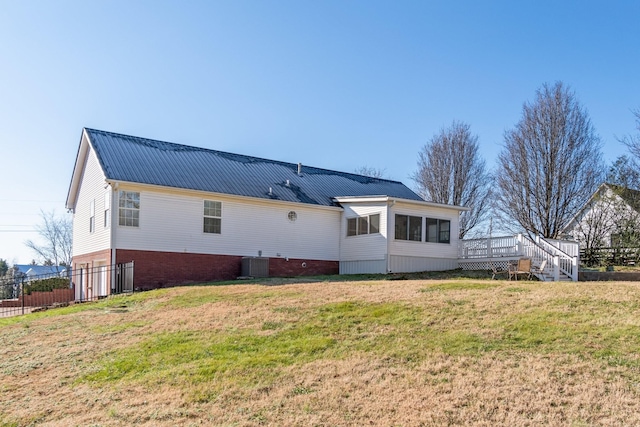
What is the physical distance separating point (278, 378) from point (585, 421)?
390cm

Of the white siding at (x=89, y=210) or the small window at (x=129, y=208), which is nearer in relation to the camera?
the small window at (x=129, y=208)

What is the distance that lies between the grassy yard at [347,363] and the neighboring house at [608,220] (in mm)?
14404

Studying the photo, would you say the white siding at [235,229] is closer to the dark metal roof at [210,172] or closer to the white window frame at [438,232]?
the dark metal roof at [210,172]

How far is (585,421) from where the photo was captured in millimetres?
5648

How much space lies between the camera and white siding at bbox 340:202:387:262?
2186 cm

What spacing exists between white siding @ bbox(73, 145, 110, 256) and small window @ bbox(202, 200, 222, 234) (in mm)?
3561

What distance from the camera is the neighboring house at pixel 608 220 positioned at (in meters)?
24.8

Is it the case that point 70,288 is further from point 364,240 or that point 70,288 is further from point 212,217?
point 364,240

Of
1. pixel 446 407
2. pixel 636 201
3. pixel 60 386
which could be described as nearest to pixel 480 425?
pixel 446 407

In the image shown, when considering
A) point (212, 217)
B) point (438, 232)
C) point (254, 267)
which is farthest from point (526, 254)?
point (212, 217)

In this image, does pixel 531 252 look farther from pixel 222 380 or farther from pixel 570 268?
pixel 222 380

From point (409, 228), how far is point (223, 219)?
7.75 meters

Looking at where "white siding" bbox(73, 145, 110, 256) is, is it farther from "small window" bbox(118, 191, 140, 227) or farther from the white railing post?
the white railing post

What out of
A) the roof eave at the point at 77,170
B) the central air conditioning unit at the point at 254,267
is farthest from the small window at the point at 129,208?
the roof eave at the point at 77,170
